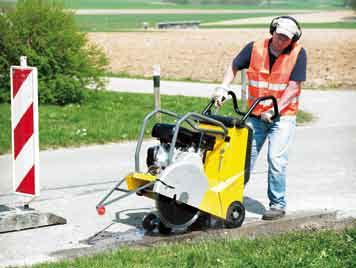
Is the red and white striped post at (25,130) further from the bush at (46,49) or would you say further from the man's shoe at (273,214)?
the bush at (46,49)

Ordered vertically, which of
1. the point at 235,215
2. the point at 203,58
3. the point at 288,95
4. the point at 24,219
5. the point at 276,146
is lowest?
the point at 203,58

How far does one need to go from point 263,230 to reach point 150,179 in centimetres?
119

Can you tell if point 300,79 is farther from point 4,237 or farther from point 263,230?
point 4,237

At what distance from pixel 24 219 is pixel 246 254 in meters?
2.41

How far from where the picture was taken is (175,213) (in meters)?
7.46

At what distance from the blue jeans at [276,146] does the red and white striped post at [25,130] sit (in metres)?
1.89

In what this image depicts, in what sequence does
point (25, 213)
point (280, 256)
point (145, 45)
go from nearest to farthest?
point (280, 256) < point (25, 213) < point (145, 45)

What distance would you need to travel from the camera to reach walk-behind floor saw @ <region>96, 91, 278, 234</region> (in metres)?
7.18

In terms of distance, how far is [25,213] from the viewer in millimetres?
8141

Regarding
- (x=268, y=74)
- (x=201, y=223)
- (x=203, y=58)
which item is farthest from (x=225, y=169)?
(x=203, y=58)

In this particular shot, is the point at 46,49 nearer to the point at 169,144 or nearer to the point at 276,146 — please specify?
the point at 276,146

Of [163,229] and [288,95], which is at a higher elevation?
[288,95]

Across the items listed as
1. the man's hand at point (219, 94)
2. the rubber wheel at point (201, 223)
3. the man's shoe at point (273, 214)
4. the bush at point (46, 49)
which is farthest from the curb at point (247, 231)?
the bush at point (46, 49)

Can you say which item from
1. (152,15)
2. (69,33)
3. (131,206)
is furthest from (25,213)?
(152,15)
